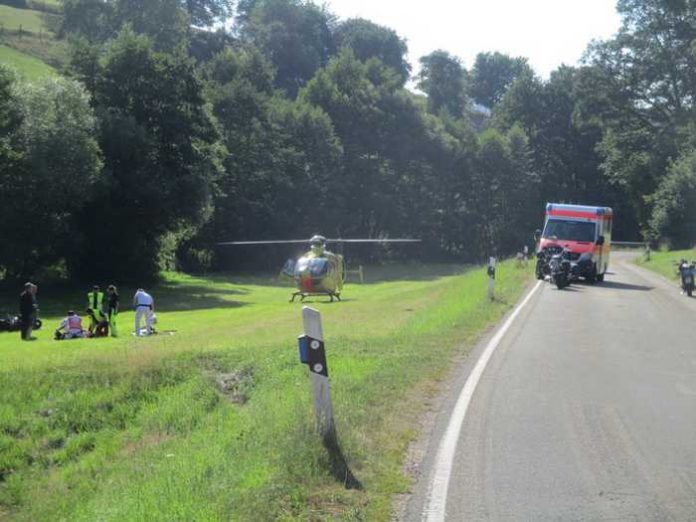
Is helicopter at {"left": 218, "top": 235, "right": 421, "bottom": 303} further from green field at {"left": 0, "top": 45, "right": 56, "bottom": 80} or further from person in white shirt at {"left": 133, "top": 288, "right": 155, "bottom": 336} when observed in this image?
green field at {"left": 0, "top": 45, "right": 56, "bottom": 80}

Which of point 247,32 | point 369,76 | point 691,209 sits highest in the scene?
point 247,32

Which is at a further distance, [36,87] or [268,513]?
[36,87]

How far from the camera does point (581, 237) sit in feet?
121

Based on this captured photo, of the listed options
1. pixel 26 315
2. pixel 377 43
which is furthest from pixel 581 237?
pixel 377 43

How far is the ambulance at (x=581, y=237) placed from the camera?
35969 millimetres

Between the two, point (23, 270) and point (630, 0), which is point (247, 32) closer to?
point (630, 0)

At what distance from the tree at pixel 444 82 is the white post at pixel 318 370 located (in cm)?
11894

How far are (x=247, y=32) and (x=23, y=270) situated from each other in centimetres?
7885

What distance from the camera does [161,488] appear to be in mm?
8594

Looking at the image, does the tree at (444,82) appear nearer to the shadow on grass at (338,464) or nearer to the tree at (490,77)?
the tree at (490,77)

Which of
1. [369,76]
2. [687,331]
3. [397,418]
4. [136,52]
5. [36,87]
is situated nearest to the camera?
[397,418]

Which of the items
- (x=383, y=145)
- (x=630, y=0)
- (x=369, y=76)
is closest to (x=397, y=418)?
(x=630, y=0)

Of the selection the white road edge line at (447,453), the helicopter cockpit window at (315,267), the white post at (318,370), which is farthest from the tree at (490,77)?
the white post at (318,370)

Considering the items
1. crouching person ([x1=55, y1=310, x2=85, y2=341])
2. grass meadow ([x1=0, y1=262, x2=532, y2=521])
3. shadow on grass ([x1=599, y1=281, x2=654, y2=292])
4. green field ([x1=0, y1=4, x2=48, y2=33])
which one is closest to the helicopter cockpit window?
shadow on grass ([x1=599, y1=281, x2=654, y2=292])
